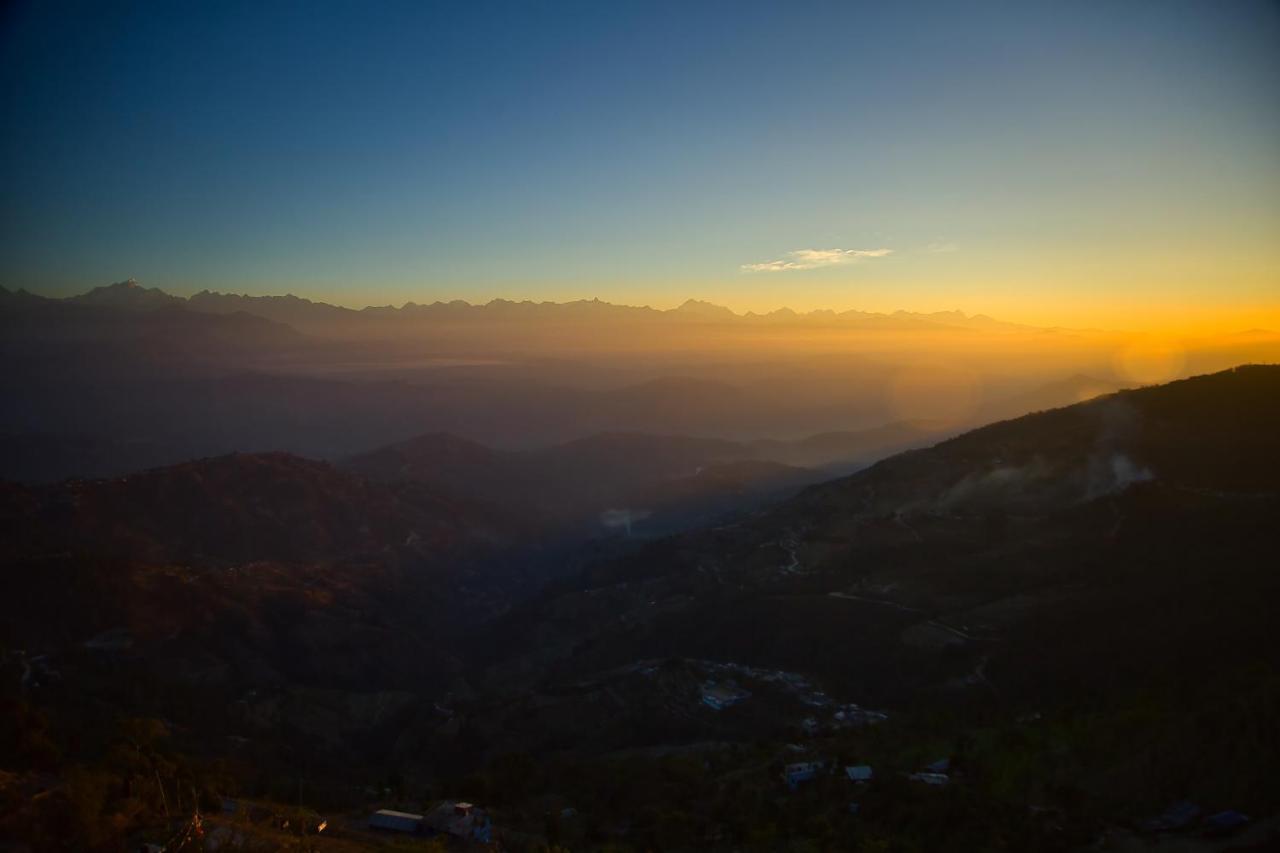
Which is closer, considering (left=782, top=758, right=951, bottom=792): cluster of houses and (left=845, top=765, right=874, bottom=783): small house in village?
(left=782, top=758, right=951, bottom=792): cluster of houses

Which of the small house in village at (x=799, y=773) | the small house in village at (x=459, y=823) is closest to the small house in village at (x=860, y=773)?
the small house in village at (x=799, y=773)

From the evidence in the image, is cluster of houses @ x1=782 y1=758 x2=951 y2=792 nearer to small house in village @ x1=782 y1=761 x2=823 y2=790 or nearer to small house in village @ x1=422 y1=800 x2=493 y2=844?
small house in village @ x1=782 y1=761 x2=823 y2=790

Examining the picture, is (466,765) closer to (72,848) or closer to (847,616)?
(847,616)

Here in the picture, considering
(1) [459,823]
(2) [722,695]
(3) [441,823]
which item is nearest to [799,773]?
(1) [459,823]

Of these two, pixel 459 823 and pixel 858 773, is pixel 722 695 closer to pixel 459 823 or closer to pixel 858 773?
pixel 858 773

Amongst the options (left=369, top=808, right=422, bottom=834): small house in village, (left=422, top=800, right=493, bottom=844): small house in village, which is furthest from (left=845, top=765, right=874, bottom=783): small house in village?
(left=369, top=808, right=422, bottom=834): small house in village

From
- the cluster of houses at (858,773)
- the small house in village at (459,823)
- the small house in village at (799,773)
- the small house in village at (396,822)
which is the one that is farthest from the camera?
the small house in village at (799,773)

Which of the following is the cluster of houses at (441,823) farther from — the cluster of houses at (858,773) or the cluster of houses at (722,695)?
the cluster of houses at (722,695)

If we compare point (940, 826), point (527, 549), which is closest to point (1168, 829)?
point (940, 826)
